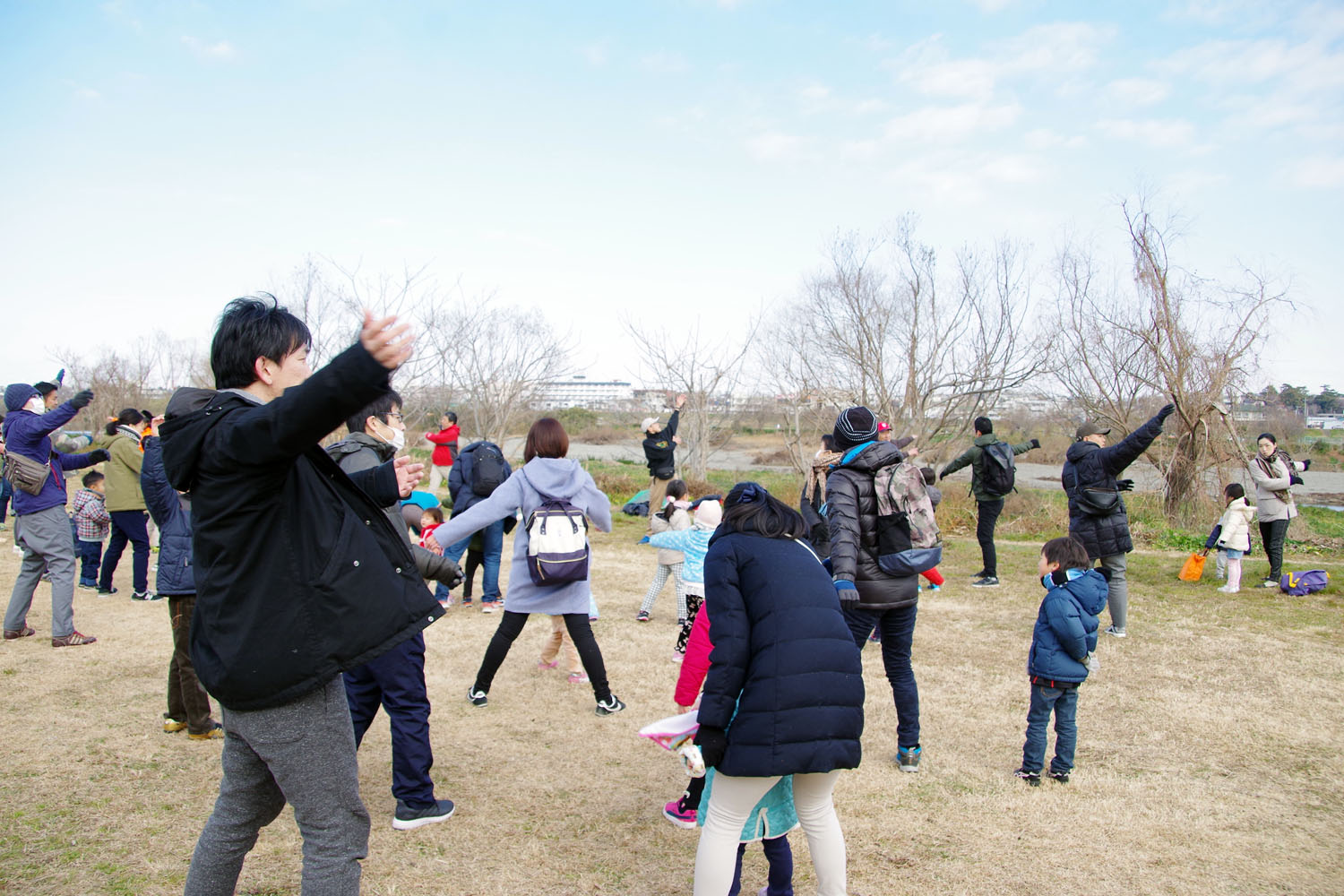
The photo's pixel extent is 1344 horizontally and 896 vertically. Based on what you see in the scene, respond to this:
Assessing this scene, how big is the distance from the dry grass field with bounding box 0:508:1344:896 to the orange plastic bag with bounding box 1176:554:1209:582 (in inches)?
83.4

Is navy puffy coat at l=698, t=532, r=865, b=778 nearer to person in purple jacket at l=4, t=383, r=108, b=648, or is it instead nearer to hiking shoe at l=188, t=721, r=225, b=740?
hiking shoe at l=188, t=721, r=225, b=740

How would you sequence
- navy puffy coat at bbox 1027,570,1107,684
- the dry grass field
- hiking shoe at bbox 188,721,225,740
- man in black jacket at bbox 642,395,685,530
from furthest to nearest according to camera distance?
man in black jacket at bbox 642,395,685,530, hiking shoe at bbox 188,721,225,740, navy puffy coat at bbox 1027,570,1107,684, the dry grass field

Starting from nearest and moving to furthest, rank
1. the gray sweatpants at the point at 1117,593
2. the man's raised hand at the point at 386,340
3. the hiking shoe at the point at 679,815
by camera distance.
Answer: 1. the man's raised hand at the point at 386,340
2. the hiking shoe at the point at 679,815
3. the gray sweatpants at the point at 1117,593

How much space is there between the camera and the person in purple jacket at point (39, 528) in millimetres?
5777


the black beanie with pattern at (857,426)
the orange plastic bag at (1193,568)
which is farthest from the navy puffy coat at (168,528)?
the orange plastic bag at (1193,568)

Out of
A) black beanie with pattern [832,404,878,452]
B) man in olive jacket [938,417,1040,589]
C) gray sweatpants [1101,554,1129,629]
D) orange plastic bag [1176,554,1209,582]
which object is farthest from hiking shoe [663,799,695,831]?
orange plastic bag [1176,554,1209,582]

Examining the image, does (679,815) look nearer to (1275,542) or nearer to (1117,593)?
(1117,593)

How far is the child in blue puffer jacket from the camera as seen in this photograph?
148 inches

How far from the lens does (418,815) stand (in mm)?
3398

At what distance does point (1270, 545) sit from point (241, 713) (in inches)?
395

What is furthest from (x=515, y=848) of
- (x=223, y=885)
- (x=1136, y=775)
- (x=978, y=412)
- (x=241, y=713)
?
(x=978, y=412)

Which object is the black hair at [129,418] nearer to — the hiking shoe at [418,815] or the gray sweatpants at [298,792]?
the hiking shoe at [418,815]

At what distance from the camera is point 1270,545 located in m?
8.46

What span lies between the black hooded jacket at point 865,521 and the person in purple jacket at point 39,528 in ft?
18.3
